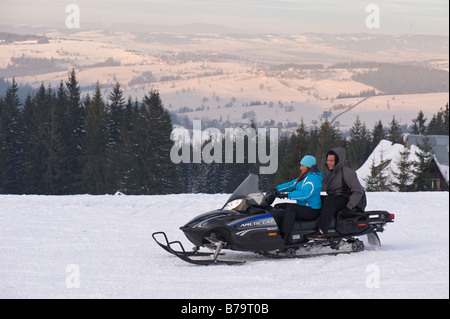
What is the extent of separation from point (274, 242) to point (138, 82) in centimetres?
7144

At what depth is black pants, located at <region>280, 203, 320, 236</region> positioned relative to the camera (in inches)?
304

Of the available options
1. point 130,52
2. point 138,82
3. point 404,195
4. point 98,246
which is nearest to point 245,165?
point 138,82

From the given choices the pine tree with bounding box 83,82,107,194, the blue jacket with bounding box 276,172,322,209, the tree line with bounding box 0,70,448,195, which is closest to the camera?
the blue jacket with bounding box 276,172,322,209

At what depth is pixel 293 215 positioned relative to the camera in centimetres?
774

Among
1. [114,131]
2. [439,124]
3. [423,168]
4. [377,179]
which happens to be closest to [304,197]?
[423,168]

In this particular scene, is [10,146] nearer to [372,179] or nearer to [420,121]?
[372,179]

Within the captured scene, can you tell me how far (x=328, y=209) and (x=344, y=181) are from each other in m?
0.40

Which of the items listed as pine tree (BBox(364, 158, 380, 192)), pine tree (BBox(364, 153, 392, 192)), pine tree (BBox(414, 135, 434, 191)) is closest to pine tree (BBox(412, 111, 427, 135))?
pine tree (BBox(364, 153, 392, 192))

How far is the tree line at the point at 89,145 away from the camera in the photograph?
50.3 metres

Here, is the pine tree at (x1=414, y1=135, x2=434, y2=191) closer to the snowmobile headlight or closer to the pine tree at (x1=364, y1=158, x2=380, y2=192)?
the pine tree at (x1=364, y1=158, x2=380, y2=192)

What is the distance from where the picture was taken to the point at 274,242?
7.71 meters

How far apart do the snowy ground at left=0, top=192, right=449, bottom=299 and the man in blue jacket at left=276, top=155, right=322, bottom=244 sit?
0.46 meters

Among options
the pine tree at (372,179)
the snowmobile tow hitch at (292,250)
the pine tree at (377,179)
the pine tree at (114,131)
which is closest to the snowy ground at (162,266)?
the snowmobile tow hitch at (292,250)

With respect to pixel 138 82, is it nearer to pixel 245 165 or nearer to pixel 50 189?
pixel 245 165
